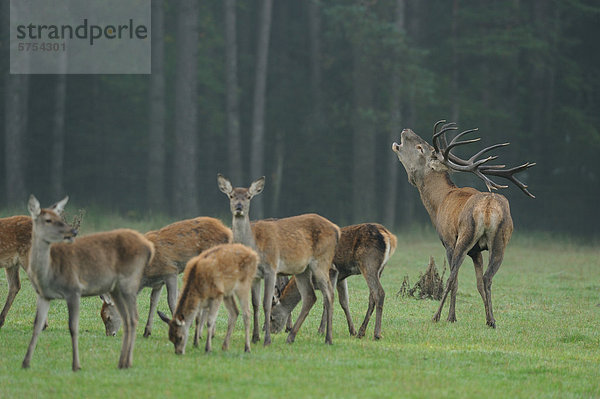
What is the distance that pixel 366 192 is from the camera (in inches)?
1191

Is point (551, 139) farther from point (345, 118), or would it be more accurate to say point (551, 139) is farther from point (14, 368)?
point (14, 368)

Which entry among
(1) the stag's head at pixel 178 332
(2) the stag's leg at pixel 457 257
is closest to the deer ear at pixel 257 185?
(1) the stag's head at pixel 178 332

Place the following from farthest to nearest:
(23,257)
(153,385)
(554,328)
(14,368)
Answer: (554,328), (23,257), (14,368), (153,385)

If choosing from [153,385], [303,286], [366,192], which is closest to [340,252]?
[303,286]

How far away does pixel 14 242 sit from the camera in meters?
9.59

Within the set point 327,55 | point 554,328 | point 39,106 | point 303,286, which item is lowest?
point 554,328

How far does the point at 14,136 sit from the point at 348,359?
21.7 m

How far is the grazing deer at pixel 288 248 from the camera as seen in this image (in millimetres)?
8992

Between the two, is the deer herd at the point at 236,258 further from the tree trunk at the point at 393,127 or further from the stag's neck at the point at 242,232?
the tree trunk at the point at 393,127

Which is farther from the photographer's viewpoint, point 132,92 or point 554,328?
point 132,92

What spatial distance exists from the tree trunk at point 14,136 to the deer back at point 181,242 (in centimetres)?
1843

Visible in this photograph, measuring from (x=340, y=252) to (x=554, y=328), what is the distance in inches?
118

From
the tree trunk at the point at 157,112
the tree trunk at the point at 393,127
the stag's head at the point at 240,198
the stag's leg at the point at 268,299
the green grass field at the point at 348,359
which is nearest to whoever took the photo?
the green grass field at the point at 348,359

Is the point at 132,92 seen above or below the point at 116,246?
above
